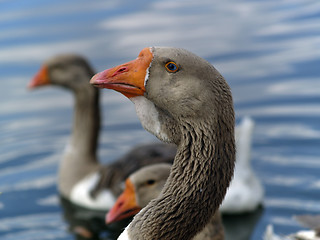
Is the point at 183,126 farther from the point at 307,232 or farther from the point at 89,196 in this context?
the point at 89,196

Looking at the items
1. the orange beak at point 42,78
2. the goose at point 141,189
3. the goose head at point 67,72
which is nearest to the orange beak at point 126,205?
the goose at point 141,189

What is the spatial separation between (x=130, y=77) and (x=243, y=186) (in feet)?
12.3

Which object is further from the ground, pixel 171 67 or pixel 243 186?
pixel 171 67

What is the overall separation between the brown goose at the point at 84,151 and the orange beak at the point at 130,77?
347 centimetres

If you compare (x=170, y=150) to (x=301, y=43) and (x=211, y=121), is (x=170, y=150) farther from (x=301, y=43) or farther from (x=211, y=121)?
(x=301, y=43)

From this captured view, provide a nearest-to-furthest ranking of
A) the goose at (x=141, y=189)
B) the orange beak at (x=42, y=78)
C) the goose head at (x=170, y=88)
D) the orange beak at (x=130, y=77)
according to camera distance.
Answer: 1. the goose head at (x=170, y=88)
2. the orange beak at (x=130, y=77)
3. the goose at (x=141, y=189)
4. the orange beak at (x=42, y=78)

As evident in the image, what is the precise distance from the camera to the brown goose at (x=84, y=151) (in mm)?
7500

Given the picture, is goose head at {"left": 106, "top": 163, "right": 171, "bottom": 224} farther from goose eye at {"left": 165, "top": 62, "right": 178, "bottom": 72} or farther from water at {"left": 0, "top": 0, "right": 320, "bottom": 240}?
goose eye at {"left": 165, "top": 62, "right": 178, "bottom": 72}

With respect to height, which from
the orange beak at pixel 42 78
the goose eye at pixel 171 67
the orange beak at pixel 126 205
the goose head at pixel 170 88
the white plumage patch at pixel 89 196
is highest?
the goose eye at pixel 171 67

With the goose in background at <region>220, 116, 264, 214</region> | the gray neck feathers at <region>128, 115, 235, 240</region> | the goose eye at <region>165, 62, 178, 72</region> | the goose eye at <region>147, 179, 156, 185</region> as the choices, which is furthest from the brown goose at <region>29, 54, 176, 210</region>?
the goose eye at <region>165, 62, 178, 72</region>

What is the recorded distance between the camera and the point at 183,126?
3754 mm

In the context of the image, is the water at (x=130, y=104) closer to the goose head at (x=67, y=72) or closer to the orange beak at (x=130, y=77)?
the goose head at (x=67, y=72)

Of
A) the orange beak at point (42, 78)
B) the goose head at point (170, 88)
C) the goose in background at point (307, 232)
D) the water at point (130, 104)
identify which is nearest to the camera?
the goose head at point (170, 88)

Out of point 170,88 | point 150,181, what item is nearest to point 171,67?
point 170,88
